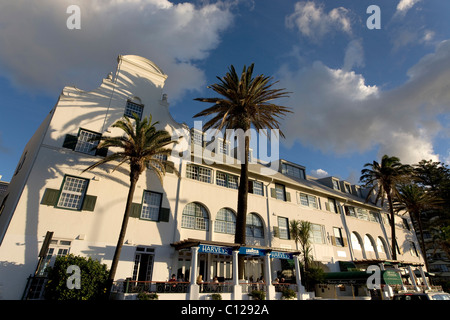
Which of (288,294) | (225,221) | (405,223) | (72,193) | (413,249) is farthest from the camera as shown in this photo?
(405,223)

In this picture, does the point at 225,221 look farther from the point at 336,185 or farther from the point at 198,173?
the point at 336,185

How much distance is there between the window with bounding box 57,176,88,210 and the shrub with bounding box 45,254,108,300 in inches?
135

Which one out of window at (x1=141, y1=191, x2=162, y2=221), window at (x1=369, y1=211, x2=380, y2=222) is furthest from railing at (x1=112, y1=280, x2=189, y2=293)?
window at (x1=369, y1=211, x2=380, y2=222)

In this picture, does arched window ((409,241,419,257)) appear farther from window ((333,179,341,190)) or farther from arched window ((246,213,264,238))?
arched window ((246,213,264,238))

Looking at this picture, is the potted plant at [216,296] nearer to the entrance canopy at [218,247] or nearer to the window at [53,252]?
the entrance canopy at [218,247]

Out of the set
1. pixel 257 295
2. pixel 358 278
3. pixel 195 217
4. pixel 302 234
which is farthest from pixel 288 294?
pixel 195 217

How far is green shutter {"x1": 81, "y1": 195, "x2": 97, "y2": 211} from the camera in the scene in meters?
16.8

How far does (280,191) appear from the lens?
93.4 feet

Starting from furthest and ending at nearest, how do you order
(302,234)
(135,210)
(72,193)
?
(302,234) < (135,210) < (72,193)

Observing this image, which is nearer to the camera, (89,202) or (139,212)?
(89,202)

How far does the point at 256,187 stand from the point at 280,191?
3458 millimetres

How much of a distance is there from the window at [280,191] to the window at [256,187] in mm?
2224

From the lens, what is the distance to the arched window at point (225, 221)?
73.0 ft
